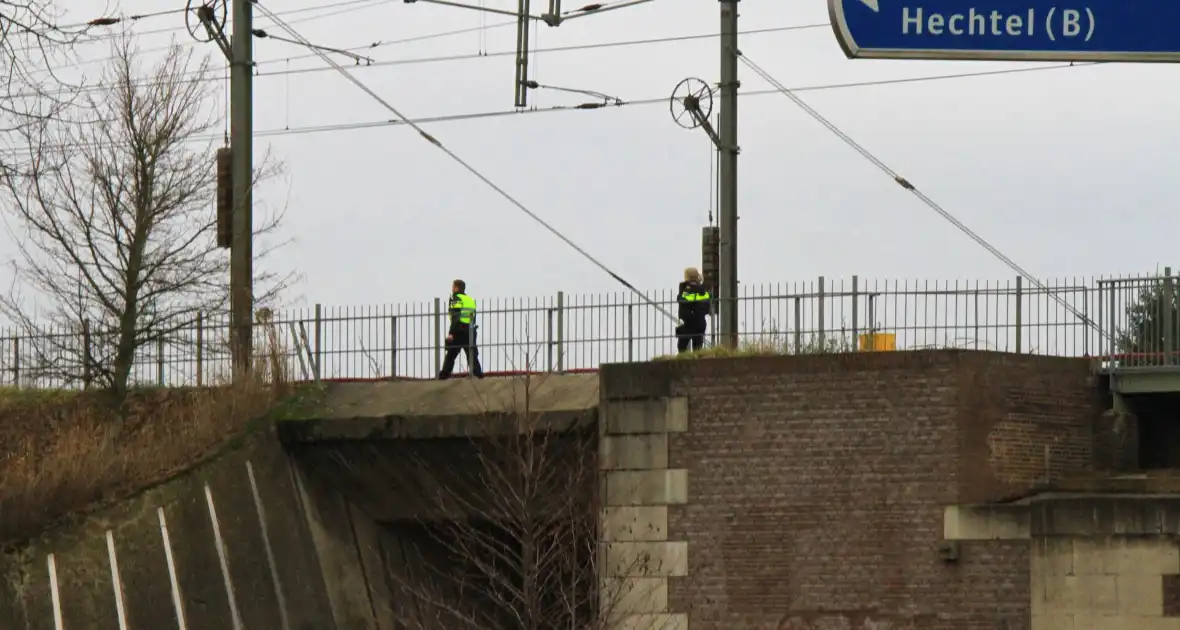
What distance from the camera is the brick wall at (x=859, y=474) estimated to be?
20.3m

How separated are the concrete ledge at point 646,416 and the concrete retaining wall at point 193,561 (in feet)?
15.6

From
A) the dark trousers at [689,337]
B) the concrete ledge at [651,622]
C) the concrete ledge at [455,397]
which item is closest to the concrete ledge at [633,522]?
the concrete ledge at [651,622]

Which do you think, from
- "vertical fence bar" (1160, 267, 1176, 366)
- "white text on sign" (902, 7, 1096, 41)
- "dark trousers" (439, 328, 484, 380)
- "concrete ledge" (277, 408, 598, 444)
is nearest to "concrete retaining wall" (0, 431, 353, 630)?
"concrete ledge" (277, 408, 598, 444)

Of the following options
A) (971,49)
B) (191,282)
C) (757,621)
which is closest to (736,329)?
(757,621)

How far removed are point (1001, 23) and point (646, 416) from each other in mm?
13248

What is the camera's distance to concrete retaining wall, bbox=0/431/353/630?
20.8m

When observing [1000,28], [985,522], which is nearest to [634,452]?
[985,522]

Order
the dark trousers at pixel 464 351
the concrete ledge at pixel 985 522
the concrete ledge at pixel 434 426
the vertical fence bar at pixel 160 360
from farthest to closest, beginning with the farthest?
the vertical fence bar at pixel 160 360, the dark trousers at pixel 464 351, the concrete ledge at pixel 434 426, the concrete ledge at pixel 985 522

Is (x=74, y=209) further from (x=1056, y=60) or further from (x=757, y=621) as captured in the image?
(x=1056, y=60)

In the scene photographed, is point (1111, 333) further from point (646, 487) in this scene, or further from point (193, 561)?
point (193, 561)

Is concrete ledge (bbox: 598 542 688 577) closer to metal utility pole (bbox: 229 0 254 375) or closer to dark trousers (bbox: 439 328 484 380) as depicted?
dark trousers (bbox: 439 328 484 380)

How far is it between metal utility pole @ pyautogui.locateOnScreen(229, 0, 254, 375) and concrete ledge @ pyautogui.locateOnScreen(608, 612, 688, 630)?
24.2ft

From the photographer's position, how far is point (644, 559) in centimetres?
2159

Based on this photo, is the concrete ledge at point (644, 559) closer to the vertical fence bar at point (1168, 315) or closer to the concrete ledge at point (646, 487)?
the concrete ledge at point (646, 487)
